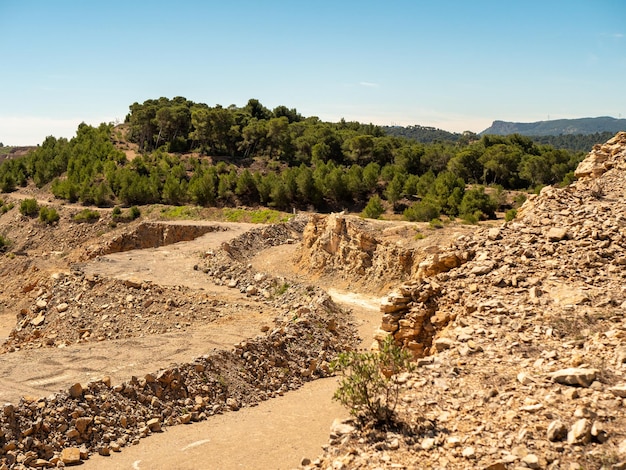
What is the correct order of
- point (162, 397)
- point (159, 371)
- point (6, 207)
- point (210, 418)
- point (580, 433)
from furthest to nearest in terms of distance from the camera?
point (6, 207) → point (159, 371) → point (210, 418) → point (162, 397) → point (580, 433)

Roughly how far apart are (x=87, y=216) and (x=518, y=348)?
41899mm

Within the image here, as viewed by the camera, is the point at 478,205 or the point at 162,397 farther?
the point at 478,205

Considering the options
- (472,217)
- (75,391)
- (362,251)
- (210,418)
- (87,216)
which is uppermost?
(472,217)

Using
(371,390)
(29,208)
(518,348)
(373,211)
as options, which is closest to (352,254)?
(518,348)

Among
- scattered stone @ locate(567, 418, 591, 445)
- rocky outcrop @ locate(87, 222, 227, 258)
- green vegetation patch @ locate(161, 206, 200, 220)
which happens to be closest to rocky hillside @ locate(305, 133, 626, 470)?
scattered stone @ locate(567, 418, 591, 445)

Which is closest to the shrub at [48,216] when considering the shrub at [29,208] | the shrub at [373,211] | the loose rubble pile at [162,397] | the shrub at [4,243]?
the shrub at [29,208]

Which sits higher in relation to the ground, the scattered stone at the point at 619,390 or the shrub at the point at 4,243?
the scattered stone at the point at 619,390

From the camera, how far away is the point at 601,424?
6.60m

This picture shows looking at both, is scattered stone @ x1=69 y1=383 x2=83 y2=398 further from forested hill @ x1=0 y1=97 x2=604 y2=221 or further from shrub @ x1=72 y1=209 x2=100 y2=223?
shrub @ x1=72 y1=209 x2=100 y2=223

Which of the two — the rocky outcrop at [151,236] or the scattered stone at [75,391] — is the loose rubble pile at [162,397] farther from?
the rocky outcrop at [151,236]

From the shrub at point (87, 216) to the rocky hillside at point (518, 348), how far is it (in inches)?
1486

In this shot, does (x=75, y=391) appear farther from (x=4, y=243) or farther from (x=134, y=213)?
(x=4, y=243)

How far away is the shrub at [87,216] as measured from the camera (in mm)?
45531

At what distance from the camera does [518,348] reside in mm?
9148
